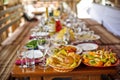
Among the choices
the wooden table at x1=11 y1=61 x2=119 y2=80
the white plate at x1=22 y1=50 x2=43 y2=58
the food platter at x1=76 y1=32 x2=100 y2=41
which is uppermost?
the white plate at x1=22 y1=50 x2=43 y2=58

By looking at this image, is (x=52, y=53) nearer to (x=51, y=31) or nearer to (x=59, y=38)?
(x=59, y=38)

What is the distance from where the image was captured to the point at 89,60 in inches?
62.4

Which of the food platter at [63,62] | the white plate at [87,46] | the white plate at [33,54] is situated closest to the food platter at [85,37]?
the white plate at [87,46]

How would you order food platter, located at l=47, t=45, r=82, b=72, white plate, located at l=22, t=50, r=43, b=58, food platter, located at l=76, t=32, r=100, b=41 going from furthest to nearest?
1. food platter, located at l=76, t=32, r=100, b=41
2. white plate, located at l=22, t=50, r=43, b=58
3. food platter, located at l=47, t=45, r=82, b=72

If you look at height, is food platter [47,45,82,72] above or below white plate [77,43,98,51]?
above

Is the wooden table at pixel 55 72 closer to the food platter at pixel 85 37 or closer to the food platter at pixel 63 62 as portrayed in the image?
the food platter at pixel 63 62

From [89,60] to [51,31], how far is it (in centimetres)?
123

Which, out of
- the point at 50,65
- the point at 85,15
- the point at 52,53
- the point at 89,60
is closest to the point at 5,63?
the point at 52,53

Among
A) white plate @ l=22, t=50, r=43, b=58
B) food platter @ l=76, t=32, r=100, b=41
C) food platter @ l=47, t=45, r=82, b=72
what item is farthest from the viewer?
food platter @ l=76, t=32, r=100, b=41

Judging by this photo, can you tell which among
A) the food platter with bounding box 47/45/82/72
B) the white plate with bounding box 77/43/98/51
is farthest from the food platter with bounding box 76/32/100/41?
the food platter with bounding box 47/45/82/72

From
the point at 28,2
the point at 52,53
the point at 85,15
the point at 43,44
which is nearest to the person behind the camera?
the point at 52,53

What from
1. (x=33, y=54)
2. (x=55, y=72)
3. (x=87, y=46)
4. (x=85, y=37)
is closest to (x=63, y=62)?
(x=55, y=72)

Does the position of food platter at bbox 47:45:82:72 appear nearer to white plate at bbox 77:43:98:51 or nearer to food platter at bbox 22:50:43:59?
food platter at bbox 22:50:43:59

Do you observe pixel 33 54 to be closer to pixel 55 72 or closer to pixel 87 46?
pixel 55 72
